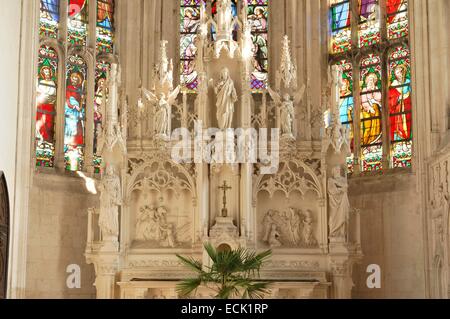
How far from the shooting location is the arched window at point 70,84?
1983 centimetres

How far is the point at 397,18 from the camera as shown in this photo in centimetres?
2031

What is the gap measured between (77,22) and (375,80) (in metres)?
7.06

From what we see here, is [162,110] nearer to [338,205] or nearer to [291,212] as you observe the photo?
[291,212]

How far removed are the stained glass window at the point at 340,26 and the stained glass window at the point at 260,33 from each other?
1.58m

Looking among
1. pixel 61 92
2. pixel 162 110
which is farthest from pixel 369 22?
pixel 61 92

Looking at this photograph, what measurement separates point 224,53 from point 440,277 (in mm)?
6255

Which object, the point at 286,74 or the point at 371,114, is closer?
the point at 286,74

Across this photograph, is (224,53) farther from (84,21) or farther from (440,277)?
(440,277)

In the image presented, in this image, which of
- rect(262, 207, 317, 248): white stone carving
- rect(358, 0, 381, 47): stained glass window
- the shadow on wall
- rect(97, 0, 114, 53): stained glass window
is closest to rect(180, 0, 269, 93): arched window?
rect(97, 0, 114, 53): stained glass window

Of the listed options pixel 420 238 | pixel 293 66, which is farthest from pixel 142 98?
pixel 420 238

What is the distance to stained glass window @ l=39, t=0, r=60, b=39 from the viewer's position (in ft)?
65.8

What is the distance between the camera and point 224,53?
60.4 ft

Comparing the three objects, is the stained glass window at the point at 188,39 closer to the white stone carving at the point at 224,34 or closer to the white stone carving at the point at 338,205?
the white stone carving at the point at 224,34
